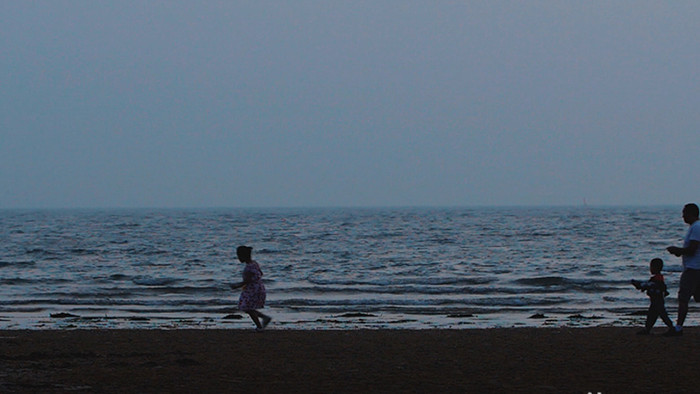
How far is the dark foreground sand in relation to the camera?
7816 mm

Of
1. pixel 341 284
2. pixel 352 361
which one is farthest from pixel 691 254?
pixel 341 284

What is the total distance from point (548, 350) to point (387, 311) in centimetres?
734

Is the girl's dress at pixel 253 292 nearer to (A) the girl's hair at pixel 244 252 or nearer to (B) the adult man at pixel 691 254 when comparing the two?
(A) the girl's hair at pixel 244 252

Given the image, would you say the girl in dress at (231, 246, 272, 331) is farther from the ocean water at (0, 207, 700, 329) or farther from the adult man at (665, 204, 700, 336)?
the adult man at (665, 204, 700, 336)

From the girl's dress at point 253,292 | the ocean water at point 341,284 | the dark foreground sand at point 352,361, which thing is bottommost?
the ocean water at point 341,284

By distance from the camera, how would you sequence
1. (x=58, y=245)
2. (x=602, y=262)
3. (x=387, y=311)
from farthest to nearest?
(x=58, y=245) < (x=602, y=262) < (x=387, y=311)

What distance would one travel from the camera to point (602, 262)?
31438 mm

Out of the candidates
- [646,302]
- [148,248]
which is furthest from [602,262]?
[148,248]

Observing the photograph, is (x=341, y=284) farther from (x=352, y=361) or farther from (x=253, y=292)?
(x=352, y=361)

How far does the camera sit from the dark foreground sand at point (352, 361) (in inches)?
308

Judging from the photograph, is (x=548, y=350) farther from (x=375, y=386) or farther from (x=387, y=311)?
(x=387, y=311)

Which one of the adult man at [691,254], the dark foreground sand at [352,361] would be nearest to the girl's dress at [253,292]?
the dark foreground sand at [352,361]

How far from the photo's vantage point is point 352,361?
9.33 metres

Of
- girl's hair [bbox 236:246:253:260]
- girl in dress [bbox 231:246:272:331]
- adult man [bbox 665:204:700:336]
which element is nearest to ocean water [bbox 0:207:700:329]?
girl in dress [bbox 231:246:272:331]
